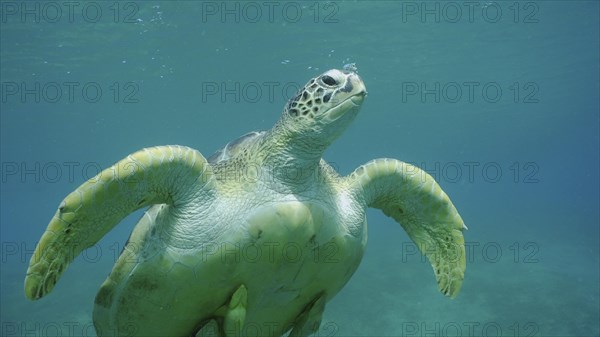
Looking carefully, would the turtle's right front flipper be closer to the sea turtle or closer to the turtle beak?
the sea turtle

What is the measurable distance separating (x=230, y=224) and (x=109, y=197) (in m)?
0.75

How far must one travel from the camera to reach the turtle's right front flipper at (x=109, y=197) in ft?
8.30

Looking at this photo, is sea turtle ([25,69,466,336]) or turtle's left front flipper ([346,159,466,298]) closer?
sea turtle ([25,69,466,336])

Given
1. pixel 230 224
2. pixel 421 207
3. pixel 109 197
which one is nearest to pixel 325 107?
A: pixel 230 224

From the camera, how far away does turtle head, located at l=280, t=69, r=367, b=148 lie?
260 centimetres

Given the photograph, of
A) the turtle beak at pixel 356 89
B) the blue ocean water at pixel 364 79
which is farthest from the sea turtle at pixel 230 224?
the blue ocean water at pixel 364 79

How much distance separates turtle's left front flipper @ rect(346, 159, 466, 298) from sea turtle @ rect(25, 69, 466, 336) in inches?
0.7

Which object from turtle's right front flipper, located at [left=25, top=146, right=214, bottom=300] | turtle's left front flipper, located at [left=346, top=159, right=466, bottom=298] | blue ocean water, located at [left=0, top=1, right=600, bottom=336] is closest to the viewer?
turtle's right front flipper, located at [left=25, top=146, right=214, bottom=300]

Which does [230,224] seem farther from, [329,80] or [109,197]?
[329,80]

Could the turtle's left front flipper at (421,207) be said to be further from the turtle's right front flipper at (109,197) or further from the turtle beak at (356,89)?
the turtle's right front flipper at (109,197)

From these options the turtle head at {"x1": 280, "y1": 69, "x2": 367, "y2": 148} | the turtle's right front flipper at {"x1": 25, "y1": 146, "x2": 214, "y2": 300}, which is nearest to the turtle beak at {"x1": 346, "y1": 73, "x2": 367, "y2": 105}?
the turtle head at {"x1": 280, "y1": 69, "x2": 367, "y2": 148}

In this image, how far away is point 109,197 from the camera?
2617mm

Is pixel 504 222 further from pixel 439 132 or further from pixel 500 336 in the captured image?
pixel 439 132

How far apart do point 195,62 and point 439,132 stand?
43.6m
